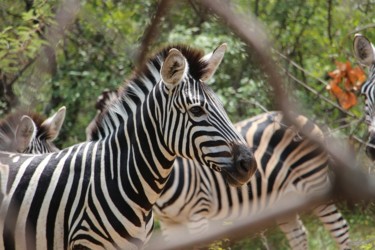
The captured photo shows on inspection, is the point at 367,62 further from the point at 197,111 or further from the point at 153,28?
the point at 153,28

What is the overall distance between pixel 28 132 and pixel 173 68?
1.88 m

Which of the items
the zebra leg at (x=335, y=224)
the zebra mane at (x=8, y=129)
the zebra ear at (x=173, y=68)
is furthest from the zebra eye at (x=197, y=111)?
the zebra leg at (x=335, y=224)

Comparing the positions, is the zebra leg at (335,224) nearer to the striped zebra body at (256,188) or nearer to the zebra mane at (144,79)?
the striped zebra body at (256,188)

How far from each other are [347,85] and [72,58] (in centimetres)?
554

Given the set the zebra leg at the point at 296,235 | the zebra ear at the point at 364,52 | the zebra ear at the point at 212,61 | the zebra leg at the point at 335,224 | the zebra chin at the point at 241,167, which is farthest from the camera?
the zebra leg at the point at 296,235

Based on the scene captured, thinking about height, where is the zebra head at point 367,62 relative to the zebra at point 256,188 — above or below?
above

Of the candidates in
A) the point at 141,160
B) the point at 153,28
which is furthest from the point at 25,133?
the point at 153,28

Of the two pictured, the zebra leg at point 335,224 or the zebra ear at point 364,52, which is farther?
the zebra leg at point 335,224

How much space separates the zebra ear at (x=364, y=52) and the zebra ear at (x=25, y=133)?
8.92ft

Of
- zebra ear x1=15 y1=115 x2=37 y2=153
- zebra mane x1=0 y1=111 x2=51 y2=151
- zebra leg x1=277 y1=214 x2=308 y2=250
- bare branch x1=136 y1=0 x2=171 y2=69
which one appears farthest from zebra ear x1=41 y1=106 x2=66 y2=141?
bare branch x1=136 y1=0 x2=171 y2=69

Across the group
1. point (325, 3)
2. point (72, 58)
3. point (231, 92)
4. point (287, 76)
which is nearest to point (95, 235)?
point (287, 76)

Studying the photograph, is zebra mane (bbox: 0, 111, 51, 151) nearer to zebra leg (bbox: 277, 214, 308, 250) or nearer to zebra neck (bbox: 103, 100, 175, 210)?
zebra neck (bbox: 103, 100, 175, 210)

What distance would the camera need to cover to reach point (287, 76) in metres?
1.31

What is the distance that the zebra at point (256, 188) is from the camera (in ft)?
25.8
